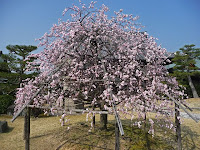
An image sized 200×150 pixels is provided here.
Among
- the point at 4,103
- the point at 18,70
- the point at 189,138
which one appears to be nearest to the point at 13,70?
the point at 18,70

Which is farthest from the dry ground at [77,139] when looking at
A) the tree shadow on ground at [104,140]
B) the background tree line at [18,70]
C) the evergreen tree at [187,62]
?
the evergreen tree at [187,62]

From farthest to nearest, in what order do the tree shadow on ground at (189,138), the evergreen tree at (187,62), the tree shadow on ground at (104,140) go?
1. the evergreen tree at (187,62)
2. the tree shadow on ground at (189,138)
3. the tree shadow on ground at (104,140)

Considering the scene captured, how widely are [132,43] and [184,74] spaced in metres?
16.3

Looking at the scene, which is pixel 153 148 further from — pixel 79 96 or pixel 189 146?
pixel 79 96

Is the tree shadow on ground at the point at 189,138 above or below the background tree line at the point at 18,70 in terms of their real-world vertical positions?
below

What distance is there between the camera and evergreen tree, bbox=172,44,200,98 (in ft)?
63.5

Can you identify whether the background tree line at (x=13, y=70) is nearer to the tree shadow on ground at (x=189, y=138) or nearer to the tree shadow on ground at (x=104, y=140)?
the tree shadow on ground at (x=104, y=140)

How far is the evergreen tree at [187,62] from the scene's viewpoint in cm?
1937

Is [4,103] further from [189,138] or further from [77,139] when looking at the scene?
[189,138]

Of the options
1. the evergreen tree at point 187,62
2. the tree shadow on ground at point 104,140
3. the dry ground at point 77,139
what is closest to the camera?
the tree shadow on ground at point 104,140

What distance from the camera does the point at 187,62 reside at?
63.6 ft

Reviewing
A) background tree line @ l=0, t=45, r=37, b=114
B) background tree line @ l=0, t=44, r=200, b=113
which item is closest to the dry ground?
background tree line @ l=0, t=44, r=200, b=113

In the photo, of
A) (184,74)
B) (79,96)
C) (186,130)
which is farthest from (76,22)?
(184,74)

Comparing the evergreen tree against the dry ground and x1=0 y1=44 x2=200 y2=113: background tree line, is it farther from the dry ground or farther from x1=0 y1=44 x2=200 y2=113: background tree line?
the dry ground
